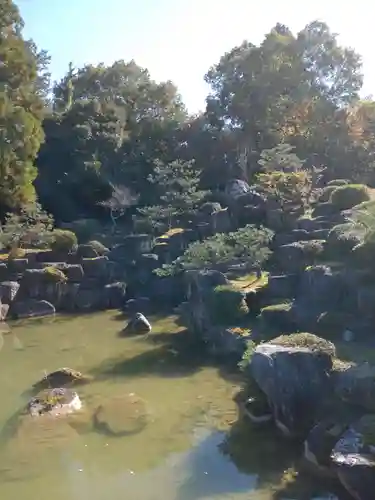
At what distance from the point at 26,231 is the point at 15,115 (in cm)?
476

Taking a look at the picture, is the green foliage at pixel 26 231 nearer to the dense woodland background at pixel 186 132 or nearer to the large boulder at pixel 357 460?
the dense woodland background at pixel 186 132

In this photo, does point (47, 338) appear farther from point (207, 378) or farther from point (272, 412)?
point (272, 412)

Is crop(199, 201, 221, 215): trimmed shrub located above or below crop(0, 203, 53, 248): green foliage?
above

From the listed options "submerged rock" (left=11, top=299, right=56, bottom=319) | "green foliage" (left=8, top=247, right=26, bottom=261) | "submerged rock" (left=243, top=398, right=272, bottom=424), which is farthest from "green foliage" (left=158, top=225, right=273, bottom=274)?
"green foliage" (left=8, top=247, right=26, bottom=261)

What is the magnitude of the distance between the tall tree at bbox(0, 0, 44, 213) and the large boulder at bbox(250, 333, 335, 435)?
57.1 ft

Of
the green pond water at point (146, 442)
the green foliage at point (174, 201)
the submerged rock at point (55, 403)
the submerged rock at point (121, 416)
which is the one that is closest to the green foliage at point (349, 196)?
the green foliage at point (174, 201)

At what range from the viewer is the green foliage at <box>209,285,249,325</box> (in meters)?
13.2

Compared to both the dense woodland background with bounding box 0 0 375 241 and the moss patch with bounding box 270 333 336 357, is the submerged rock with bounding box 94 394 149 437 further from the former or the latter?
the dense woodland background with bounding box 0 0 375 241

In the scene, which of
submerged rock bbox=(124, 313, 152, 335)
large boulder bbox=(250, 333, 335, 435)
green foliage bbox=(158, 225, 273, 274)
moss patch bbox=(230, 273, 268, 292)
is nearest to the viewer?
large boulder bbox=(250, 333, 335, 435)

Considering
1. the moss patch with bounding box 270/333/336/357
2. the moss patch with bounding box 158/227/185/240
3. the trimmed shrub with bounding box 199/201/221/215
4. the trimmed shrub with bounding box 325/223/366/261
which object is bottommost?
the moss patch with bounding box 270/333/336/357

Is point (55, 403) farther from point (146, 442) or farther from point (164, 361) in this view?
point (164, 361)

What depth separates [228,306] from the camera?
13.2 meters

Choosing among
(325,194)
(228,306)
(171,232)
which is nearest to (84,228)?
(171,232)

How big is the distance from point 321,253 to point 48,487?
8422 millimetres
